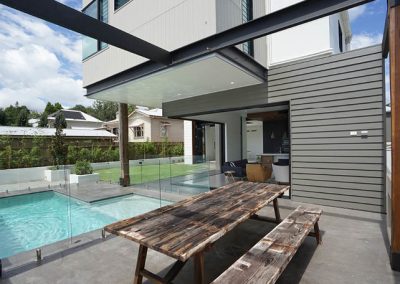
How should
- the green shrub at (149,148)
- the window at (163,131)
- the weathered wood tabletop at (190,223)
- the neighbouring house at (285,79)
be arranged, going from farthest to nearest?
1. the window at (163,131)
2. the green shrub at (149,148)
3. the neighbouring house at (285,79)
4. the weathered wood tabletop at (190,223)

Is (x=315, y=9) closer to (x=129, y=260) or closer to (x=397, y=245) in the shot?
(x=397, y=245)

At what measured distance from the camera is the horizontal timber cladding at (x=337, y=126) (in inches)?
160

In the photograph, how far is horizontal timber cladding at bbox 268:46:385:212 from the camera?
4059 millimetres

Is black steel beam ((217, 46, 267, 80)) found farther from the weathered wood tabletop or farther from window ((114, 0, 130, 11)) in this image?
window ((114, 0, 130, 11))

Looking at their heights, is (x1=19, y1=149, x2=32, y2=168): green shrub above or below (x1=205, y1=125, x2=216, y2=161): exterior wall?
below

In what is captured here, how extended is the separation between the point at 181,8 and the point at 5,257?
4484mm

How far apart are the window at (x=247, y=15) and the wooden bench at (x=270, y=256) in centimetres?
336

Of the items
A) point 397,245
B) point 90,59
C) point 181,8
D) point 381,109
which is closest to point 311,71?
point 381,109

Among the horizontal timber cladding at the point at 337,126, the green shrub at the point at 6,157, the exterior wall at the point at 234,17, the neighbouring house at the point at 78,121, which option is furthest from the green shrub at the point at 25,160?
the neighbouring house at the point at 78,121

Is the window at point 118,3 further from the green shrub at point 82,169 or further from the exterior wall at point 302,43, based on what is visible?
the green shrub at point 82,169

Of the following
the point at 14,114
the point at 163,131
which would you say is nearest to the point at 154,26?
the point at 163,131

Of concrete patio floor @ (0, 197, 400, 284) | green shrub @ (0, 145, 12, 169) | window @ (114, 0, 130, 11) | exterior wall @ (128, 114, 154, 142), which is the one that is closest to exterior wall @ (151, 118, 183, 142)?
exterior wall @ (128, 114, 154, 142)

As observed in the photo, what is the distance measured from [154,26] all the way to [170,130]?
48.6 ft

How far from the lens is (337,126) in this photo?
439 centimetres
